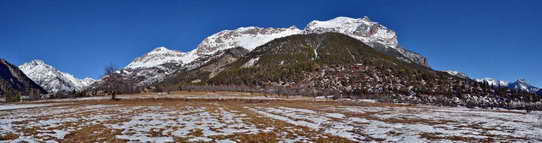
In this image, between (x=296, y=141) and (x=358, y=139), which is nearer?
(x=296, y=141)

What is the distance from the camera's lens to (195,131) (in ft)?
70.2

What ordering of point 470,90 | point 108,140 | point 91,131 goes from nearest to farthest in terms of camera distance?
point 108,140, point 91,131, point 470,90

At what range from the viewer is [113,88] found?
309 feet

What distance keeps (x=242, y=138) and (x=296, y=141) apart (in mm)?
3498

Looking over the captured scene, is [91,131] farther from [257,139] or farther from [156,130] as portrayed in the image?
[257,139]

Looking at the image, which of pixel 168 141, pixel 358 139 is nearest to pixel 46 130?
pixel 168 141

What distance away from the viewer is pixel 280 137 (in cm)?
1934

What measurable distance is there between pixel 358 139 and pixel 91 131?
18.6 meters

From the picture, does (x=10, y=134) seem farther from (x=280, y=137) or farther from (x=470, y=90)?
(x=470, y=90)

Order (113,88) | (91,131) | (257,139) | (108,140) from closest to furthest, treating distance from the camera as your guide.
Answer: (108,140)
(257,139)
(91,131)
(113,88)

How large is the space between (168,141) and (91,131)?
7.37m

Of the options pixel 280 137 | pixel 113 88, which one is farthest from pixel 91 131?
pixel 113 88

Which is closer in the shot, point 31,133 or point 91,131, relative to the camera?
point 31,133

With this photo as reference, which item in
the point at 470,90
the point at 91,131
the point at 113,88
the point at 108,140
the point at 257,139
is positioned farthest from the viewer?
the point at 470,90
